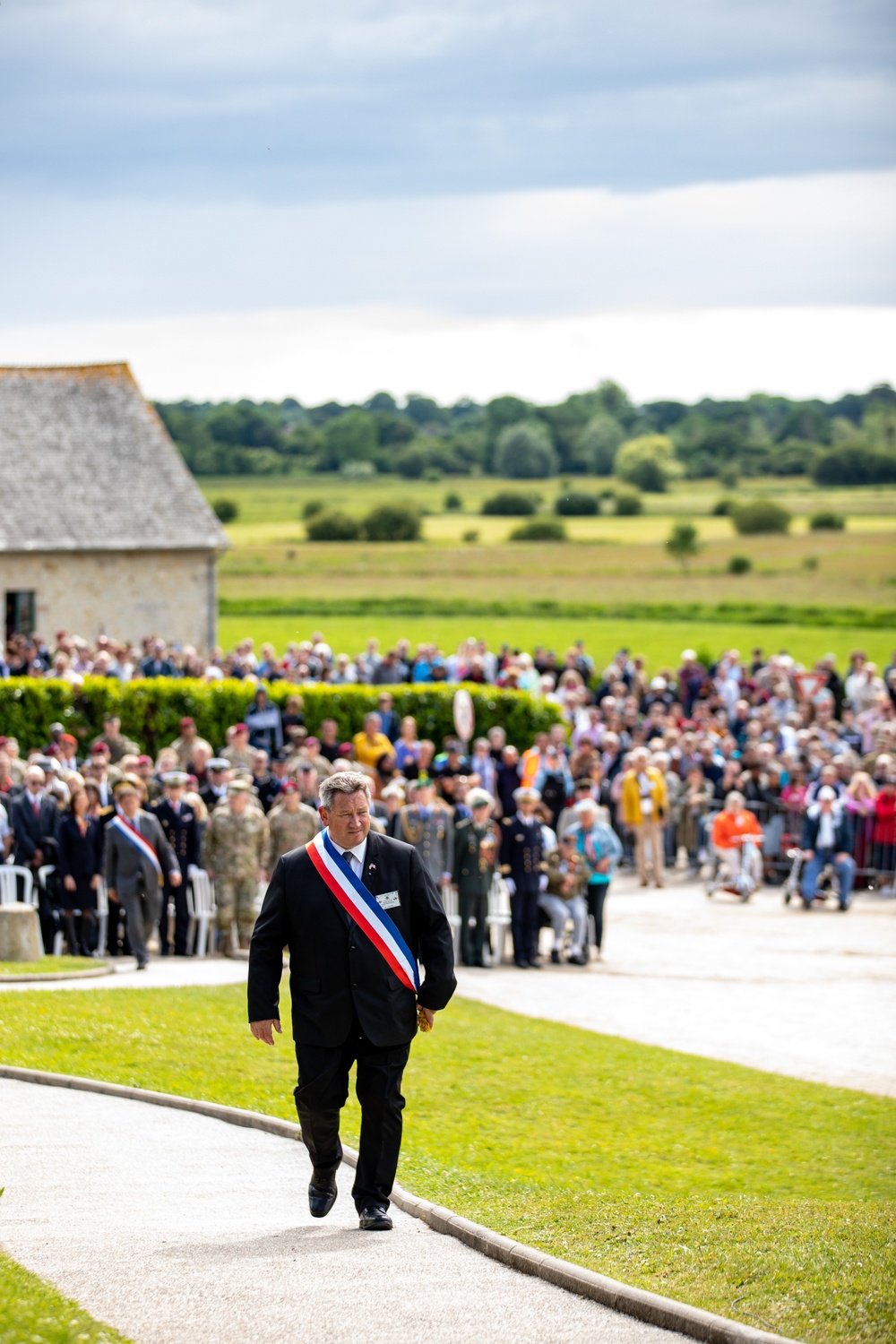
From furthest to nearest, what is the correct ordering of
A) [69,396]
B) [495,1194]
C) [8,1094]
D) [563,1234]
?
1. [69,396]
2. [8,1094]
3. [495,1194]
4. [563,1234]

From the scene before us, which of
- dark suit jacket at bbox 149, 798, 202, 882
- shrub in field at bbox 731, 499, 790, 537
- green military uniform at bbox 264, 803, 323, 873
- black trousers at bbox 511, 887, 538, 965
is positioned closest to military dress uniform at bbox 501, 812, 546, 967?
black trousers at bbox 511, 887, 538, 965

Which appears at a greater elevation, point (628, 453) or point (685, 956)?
point (628, 453)

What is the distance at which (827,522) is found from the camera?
91.1 metres

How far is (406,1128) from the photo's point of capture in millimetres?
11008

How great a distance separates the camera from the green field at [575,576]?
64.6m

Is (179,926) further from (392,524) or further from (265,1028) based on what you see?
(392,524)

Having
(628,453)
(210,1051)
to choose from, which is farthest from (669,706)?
(628,453)

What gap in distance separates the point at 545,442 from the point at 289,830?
105705 mm

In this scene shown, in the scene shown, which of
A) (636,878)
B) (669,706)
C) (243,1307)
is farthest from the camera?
(669,706)

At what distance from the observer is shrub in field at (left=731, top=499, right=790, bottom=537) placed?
91.5m

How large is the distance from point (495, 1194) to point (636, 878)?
15.7m

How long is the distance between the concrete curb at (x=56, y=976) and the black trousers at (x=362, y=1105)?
7034mm

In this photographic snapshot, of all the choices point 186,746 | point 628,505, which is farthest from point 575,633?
point 186,746

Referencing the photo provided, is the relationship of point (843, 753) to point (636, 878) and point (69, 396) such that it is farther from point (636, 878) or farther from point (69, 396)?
point (69, 396)
